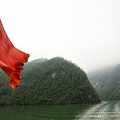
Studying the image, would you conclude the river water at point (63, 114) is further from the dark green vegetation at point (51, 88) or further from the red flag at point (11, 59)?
the dark green vegetation at point (51, 88)

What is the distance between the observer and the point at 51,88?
385 feet

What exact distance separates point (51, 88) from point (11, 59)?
377ft

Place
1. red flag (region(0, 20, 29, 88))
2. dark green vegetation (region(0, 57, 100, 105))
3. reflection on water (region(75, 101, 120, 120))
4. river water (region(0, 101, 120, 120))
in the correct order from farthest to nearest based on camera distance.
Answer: dark green vegetation (region(0, 57, 100, 105)) → river water (region(0, 101, 120, 120)) → reflection on water (region(75, 101, 120, 120)) → red flag (region(0, 20, 29, 88))

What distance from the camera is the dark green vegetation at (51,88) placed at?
4063 inches

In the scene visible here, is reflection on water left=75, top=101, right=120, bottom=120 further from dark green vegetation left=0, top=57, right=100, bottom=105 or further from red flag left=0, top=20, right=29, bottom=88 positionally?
dark green vegetation left=0, top=57, right=100, bottom=105

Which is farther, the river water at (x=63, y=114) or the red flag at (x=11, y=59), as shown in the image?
the river water at (x=63, y=114)

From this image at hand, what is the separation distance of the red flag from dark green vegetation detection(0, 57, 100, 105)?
318ft

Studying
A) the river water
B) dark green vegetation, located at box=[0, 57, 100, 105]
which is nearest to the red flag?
the river water

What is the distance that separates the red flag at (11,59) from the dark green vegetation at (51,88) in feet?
318

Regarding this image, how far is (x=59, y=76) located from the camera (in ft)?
429

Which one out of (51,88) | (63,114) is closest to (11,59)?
(63,114)

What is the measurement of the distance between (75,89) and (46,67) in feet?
126

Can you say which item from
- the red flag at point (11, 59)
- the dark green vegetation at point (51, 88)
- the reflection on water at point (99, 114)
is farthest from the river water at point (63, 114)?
the dark green vegetation at point (51, 88)

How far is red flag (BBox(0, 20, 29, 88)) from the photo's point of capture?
3.96 metres
